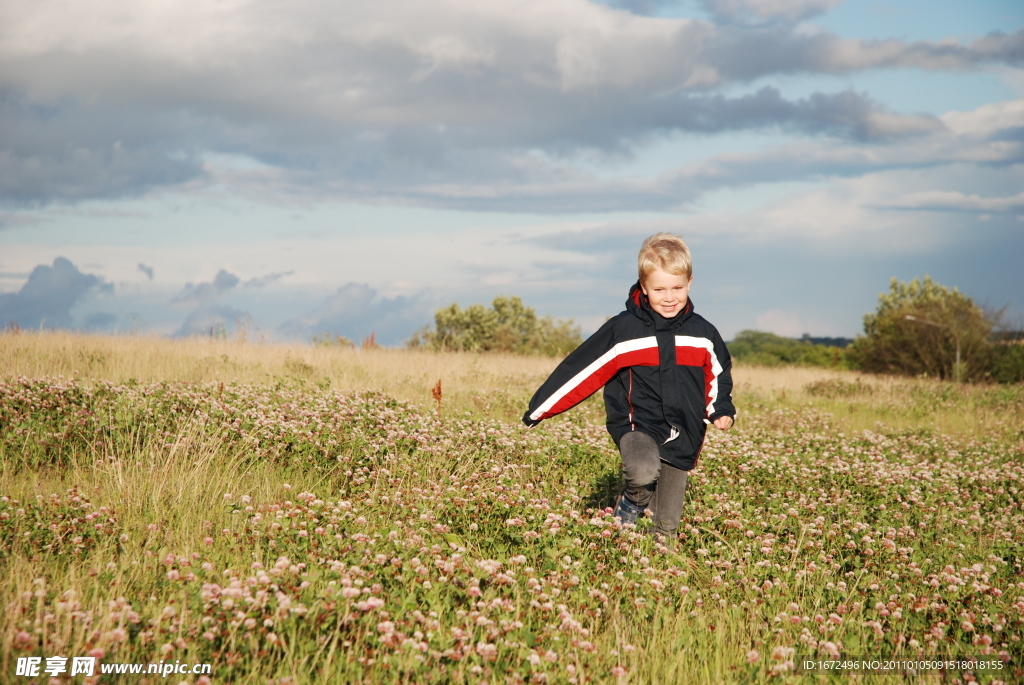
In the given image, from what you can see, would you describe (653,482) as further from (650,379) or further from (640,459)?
(650,379)

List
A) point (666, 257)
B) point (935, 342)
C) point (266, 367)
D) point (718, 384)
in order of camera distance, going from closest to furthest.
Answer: point (666, 257) < point (718, 384) < point (266, 367) < point (935, 342)

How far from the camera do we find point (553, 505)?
5.98 m

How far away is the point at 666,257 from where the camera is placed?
212 inches

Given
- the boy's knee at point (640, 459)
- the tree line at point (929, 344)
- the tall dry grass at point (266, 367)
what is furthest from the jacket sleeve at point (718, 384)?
the tree line at point (929, 344)

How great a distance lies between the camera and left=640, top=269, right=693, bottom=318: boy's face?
5.39 m

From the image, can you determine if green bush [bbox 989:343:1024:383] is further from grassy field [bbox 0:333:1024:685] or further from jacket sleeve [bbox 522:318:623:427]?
jacket sleeve [bbox 522:318:623:427]

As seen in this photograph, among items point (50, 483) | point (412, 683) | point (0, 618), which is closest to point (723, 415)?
point (412, 683)

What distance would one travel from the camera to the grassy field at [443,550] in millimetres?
3498

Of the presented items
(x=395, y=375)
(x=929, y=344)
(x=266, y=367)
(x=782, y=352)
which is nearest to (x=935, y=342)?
(x=929, y=344)

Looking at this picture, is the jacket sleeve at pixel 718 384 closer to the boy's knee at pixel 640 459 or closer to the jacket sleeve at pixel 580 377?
the boy's knee at pixel 640 459

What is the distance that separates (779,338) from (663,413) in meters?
80.2

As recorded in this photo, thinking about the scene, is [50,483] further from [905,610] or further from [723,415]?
[905,610]

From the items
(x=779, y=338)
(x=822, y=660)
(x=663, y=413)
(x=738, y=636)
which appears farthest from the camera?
(x=779, y=338)

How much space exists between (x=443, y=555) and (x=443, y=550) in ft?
0.10
